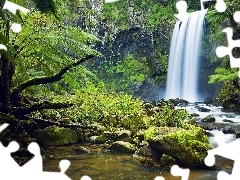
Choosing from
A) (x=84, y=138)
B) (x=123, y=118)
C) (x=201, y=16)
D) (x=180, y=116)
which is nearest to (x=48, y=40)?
(x=84, y=138)

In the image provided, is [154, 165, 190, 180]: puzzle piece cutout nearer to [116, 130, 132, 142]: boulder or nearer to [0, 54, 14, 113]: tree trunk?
[116, 130, 132, 142]: boulder

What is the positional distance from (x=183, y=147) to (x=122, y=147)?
1335 millimetres

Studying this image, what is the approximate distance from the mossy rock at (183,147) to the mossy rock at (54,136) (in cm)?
195

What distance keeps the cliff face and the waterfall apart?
3.09ft

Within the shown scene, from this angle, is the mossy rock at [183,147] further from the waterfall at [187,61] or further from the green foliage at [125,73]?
the green foliage at [125,73]

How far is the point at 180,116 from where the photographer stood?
7.30 meters

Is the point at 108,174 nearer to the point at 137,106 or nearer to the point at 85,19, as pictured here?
the point at 137,106

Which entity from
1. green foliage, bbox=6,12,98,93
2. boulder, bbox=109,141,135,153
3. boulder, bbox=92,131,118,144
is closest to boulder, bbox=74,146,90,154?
boulder, bbox=109,141,135,153

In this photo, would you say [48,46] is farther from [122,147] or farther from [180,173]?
[180,173]

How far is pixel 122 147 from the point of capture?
6047 millimetres

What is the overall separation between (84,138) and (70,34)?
2.10 metres

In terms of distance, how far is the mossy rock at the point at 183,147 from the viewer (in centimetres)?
498

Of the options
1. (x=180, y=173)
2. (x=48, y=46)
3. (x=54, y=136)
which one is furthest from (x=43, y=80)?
(x=180, y=173)

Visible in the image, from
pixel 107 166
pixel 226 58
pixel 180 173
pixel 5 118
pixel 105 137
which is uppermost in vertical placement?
pixel 226 58
